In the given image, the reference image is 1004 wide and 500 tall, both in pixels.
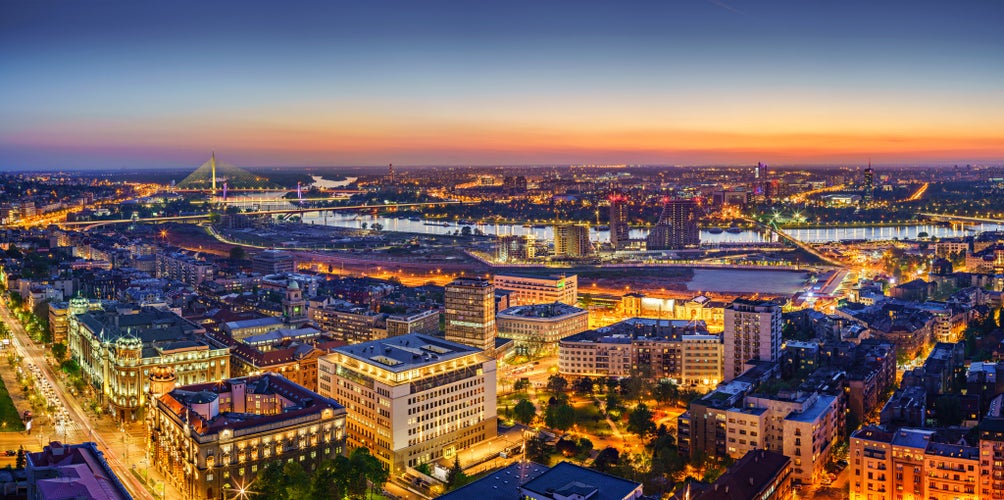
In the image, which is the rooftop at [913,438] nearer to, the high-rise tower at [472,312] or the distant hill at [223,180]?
the high-rise tower at [472,312]

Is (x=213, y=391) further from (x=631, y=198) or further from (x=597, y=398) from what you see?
(x=631, y=198)

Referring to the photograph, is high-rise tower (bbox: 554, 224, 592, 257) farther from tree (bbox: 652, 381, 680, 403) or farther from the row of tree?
the row of tree

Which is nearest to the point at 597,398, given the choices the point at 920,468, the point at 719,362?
the point at 719,362

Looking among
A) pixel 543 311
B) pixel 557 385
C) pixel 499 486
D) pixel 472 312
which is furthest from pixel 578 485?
pixel 543 311

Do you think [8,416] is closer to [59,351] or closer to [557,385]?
[59,351]

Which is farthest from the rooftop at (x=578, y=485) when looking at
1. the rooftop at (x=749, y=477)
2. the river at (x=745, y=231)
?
the river at (x=745, y=231)
